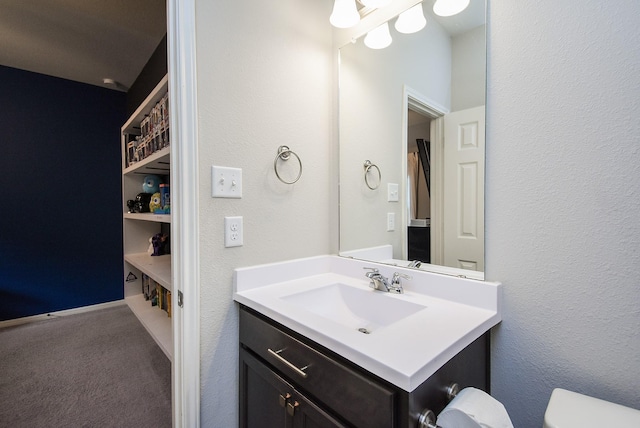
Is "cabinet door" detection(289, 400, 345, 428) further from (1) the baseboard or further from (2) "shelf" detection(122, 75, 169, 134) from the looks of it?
(1) the baseboard

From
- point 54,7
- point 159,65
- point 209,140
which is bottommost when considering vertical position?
point 209,140

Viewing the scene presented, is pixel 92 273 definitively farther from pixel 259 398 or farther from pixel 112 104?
pixel 259 398

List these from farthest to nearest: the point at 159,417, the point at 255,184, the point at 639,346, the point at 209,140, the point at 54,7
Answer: the point at 54,7 < the point at 159,417 < the point at 255,184 < the point at 209,140 < the point at 639,346

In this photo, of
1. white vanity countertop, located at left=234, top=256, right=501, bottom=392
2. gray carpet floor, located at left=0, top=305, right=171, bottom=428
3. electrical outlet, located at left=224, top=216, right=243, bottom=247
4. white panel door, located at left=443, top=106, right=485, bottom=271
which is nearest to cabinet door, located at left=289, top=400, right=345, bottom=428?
white vanity countertop, located at left=234, top=256, right=501, bottom=392

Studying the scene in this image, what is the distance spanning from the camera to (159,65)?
8.11 feet

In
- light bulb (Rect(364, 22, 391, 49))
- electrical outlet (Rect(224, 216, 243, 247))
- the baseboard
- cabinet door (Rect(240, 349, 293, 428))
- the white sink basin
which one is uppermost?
light bulb (Rect(364, 22, 391, 49))

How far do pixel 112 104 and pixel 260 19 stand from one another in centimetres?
316

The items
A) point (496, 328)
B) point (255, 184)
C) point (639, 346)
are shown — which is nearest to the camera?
point (639, 346)

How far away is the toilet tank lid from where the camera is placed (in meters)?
0.62

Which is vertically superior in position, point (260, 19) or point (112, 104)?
point (112, 104)

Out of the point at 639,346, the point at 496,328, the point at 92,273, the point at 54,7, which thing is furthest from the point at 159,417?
the point at 54,7

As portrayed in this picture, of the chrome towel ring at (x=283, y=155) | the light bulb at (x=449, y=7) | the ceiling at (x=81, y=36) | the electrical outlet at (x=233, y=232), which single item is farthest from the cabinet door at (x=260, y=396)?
the ceiling at (x=81, y=36)

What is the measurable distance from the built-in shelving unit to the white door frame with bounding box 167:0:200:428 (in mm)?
561

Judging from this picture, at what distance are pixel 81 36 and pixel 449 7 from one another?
2.86m
